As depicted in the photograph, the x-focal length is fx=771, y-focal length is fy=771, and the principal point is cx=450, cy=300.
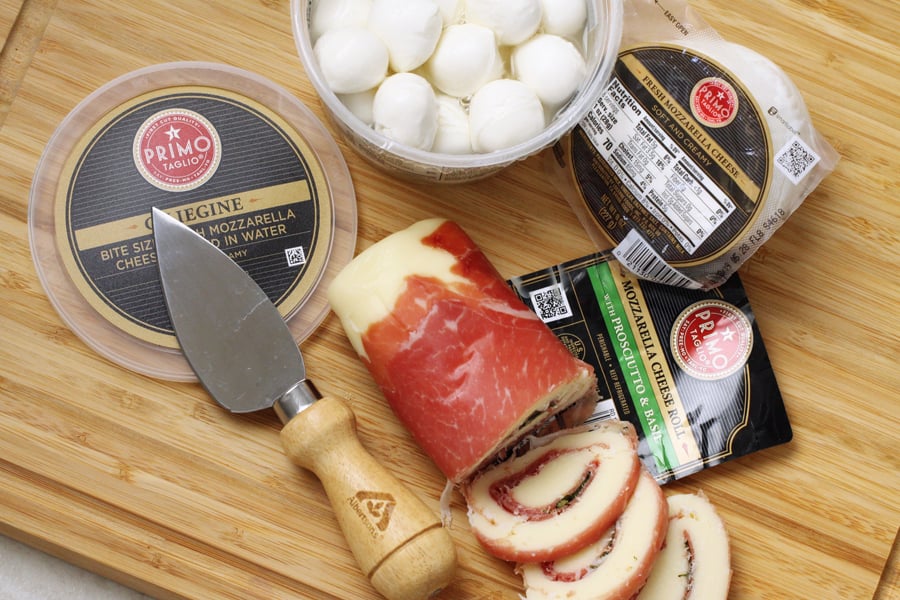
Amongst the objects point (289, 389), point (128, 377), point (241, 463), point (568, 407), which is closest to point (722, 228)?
point (568, 407)

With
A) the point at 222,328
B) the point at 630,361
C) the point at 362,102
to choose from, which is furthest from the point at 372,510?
the point at 362,102

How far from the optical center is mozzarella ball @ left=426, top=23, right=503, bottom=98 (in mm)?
1067

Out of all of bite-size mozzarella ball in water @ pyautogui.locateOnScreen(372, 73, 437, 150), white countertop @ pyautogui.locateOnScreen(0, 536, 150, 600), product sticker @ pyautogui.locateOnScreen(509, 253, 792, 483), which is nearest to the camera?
bite-size mozzarella ball in water @ pyautogui.locateOnScreen(372, 73, 437, 150)

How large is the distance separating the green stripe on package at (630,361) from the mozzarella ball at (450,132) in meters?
0.33

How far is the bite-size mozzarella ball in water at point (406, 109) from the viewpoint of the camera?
1035 millimetres

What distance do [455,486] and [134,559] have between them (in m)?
0.50

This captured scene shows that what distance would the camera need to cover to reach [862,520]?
4.18 ft

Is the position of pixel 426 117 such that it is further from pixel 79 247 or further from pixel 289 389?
pixel 79 247

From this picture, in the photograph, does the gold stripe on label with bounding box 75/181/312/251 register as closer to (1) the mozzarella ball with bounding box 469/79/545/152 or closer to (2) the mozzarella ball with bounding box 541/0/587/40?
(1) the mozzarella ball with bounding box 469/79/545/152

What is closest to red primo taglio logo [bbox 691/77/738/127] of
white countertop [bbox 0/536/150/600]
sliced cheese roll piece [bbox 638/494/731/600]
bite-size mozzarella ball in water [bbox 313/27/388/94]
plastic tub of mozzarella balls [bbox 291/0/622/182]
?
plastic tub of mozzarella balls [bbox 291/0/622/182]

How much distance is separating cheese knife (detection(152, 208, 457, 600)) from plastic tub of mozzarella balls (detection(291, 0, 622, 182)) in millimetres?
305

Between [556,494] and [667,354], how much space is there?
0.30m

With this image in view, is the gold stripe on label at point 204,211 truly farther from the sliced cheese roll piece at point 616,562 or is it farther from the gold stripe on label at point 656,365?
the sliced cheese roll piece at point 616,562

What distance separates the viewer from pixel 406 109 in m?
1.03
